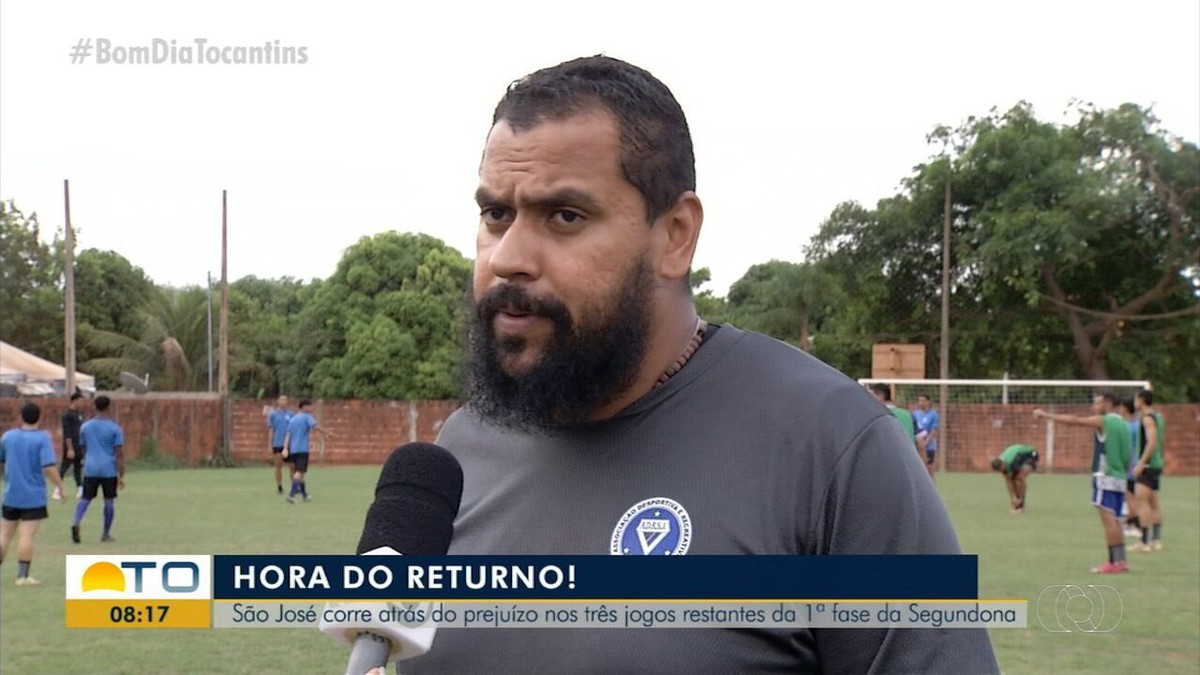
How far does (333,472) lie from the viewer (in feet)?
127

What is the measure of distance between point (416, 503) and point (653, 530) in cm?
45

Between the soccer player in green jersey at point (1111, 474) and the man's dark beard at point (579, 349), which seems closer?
the man's dark beard at point (579, 349)

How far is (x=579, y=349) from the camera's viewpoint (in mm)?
2475

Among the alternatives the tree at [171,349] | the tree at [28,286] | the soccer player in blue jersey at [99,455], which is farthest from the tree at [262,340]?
the soccer player in blue jersey at [99,455]

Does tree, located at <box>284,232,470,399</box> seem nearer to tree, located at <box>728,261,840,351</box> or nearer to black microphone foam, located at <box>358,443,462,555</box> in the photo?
tree, located at <box>728,261,840,351</box>

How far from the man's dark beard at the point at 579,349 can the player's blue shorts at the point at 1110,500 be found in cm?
1300

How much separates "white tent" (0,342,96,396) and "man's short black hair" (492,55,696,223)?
145ft

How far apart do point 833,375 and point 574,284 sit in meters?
0.47

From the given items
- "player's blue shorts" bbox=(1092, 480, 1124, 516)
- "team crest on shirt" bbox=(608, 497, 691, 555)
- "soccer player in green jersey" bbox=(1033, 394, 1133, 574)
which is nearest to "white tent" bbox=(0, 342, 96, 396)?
"soccer player in green jersey" bbox=(1033, 394, 1133, 574)

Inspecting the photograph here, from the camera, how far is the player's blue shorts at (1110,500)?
1433 cm

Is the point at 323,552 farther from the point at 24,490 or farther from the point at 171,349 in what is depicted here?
the point at 171,349

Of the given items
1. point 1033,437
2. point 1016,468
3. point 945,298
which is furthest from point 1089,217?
point 1016,468

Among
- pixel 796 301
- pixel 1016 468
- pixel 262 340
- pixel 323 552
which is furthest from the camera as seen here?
pixel 262 340

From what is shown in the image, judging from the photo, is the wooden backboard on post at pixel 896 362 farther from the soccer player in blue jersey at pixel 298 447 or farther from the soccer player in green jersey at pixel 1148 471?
the soccer player in green jersey at pixel 1148 471
